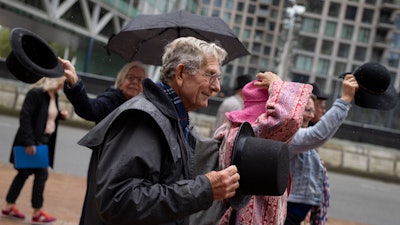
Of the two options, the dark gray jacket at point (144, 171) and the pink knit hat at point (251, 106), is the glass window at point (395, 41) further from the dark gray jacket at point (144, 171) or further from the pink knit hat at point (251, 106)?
the dark gray jacket at point (144, 171)

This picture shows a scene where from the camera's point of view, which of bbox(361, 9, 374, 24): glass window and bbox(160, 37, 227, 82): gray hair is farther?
bbox(361, 9, 374, 24): glass window

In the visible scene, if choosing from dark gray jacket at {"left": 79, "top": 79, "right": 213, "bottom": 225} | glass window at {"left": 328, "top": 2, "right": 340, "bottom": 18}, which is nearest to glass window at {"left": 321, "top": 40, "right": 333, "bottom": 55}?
glass window at {"left": 328, "top": 2, "right": 340, "bottom": 18}

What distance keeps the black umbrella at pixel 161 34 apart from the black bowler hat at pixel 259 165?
6.08 ft

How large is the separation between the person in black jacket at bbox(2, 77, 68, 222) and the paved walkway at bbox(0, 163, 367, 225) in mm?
189

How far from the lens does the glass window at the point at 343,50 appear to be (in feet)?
169

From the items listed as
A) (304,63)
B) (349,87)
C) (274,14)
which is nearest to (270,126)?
(349,87)

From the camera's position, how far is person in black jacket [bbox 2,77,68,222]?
194 inches

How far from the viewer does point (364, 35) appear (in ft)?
165

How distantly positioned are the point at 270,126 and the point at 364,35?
2021 inches

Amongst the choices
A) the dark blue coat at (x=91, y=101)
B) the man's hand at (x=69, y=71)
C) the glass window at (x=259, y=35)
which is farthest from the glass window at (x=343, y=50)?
the man's hand at (x=69, y=71)

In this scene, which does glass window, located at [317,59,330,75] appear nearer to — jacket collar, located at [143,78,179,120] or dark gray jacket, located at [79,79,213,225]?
jacket collar, located at [143,78,179,120]

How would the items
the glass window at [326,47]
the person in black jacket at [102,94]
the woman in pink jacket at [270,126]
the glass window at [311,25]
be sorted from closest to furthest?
1. the woman in pink jacket at [270,126]
2. the person in black jacket at [102,94]
3. the glass window at [311,25]
4. the glass window at [326,47]

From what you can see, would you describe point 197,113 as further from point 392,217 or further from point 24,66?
point 24,66

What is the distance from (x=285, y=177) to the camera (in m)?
1.98
